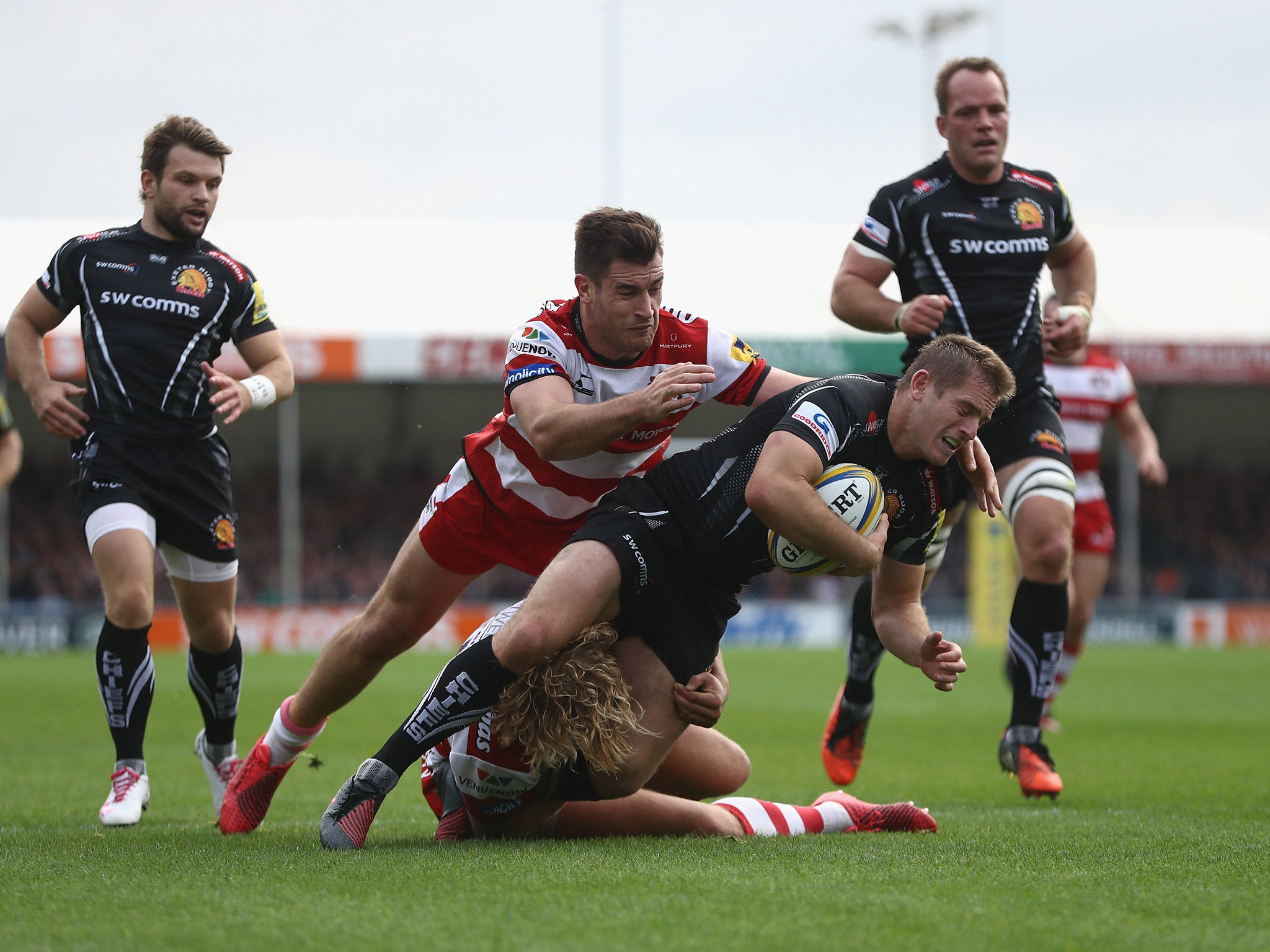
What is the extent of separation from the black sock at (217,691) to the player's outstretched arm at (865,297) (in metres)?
2.74

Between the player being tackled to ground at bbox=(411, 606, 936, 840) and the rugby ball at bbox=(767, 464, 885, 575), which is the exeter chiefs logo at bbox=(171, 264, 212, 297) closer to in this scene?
the player being tackled to ground at bbox=(411, 606, 936, 840)

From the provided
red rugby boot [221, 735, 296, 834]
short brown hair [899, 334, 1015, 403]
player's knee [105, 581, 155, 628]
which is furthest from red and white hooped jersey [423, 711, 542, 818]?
short brown hair [899, 334, 1015, 403]

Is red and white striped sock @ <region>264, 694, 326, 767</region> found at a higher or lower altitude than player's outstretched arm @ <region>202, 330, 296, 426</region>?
lower

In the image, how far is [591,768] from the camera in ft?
12.8

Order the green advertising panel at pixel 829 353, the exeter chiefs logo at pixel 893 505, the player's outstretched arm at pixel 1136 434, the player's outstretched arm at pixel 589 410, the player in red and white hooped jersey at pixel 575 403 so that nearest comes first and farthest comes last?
the player's outstretched arm at pixel 589 410, the exeter chiefs logo at pixel 893 505, the player in red and white hooped jersey at pixel 575 403, the player's outstretched arm at pixel 1136 434, the green advertising panel at pixel 829 353

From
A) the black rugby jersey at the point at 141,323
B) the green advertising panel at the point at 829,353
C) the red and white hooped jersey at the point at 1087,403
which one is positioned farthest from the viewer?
the green advertising panel at the point at 829,353

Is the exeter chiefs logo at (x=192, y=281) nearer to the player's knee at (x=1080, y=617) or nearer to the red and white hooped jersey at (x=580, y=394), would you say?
the red and white hooped jersey at (x=580, y=394)

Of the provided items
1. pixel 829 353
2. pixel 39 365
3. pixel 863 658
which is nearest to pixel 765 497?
pixel 863 658

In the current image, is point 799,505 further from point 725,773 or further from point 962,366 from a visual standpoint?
point 725,773

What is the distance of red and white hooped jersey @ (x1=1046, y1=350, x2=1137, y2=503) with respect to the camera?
29.8 ft

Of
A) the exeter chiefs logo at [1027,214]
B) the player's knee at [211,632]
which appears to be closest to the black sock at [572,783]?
the player's knee at [211,632]

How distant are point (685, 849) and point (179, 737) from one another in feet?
19.2

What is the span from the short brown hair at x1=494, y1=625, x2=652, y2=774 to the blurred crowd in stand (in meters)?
22.3

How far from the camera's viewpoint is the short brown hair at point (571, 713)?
12.6 feet
